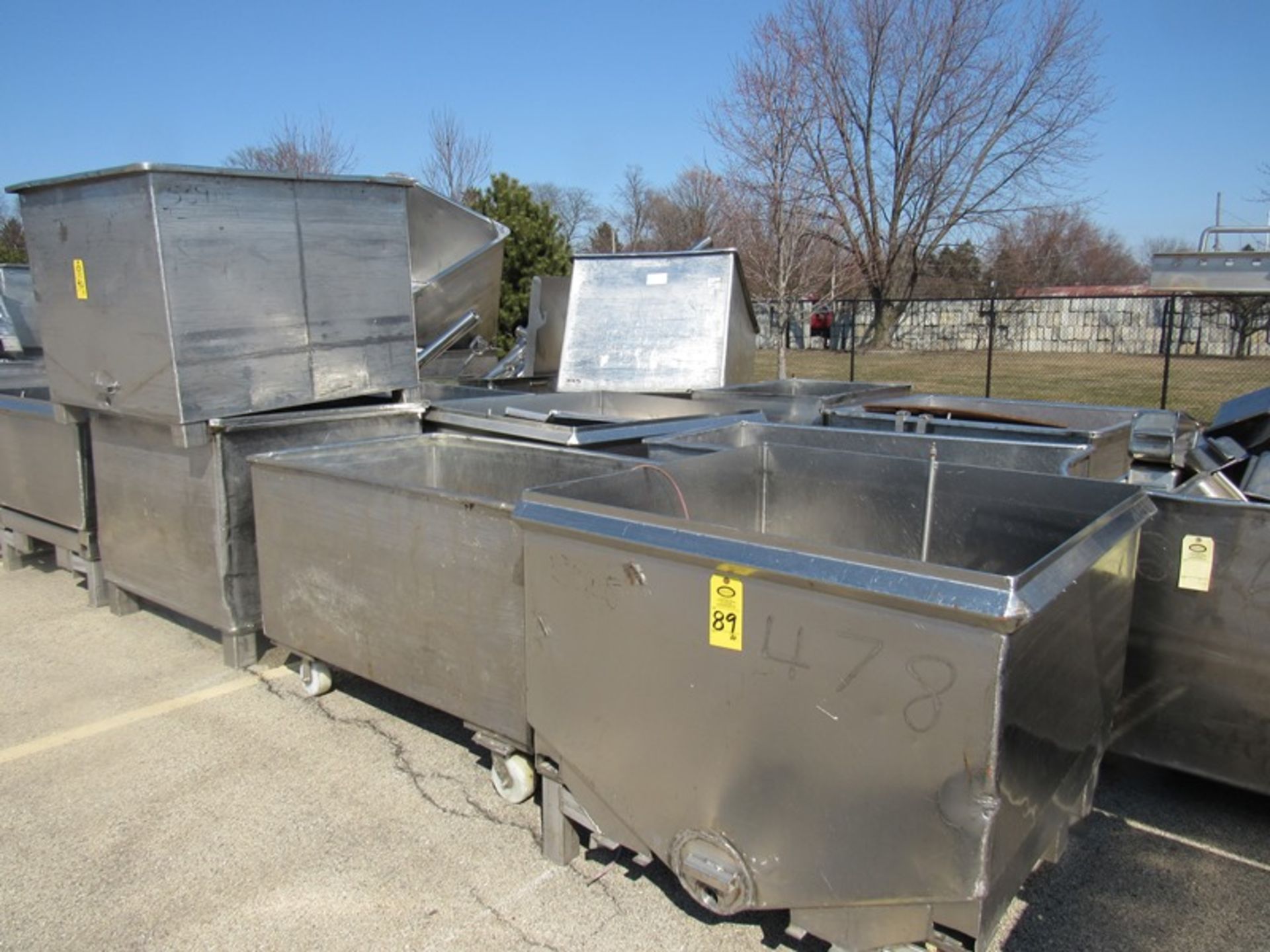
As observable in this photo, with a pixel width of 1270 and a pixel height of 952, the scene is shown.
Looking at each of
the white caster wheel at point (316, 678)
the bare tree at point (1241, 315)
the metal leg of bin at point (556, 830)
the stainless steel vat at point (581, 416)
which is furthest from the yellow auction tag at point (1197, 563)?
the bare tree at point (1241, 315)

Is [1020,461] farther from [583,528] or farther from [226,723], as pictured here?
[226,723]

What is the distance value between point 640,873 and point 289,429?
8.55 feet

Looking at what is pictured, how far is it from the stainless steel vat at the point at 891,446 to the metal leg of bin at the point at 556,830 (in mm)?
1303

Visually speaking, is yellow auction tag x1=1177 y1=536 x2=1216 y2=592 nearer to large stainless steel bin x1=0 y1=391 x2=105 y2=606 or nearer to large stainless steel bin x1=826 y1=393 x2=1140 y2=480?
large stainless steel bin x1=826 y1=393 x2=1140 y2=480

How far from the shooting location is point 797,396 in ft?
18.3

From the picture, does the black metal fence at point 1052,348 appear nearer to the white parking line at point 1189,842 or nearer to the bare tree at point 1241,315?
the bare tree at point 1241,315

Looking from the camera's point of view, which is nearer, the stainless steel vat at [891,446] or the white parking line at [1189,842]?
the white parking line at [1189,842]

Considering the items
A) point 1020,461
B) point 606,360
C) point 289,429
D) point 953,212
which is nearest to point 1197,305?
point 953,212

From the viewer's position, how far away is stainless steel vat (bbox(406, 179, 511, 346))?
623 centimetres

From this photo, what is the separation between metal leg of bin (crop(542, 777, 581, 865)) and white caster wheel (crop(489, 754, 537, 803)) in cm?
26

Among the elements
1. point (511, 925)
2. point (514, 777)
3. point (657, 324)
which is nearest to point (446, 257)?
point (657, 324)

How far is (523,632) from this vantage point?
8.93 feet

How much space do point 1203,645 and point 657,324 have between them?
4.07 metres

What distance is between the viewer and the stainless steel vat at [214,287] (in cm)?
377
